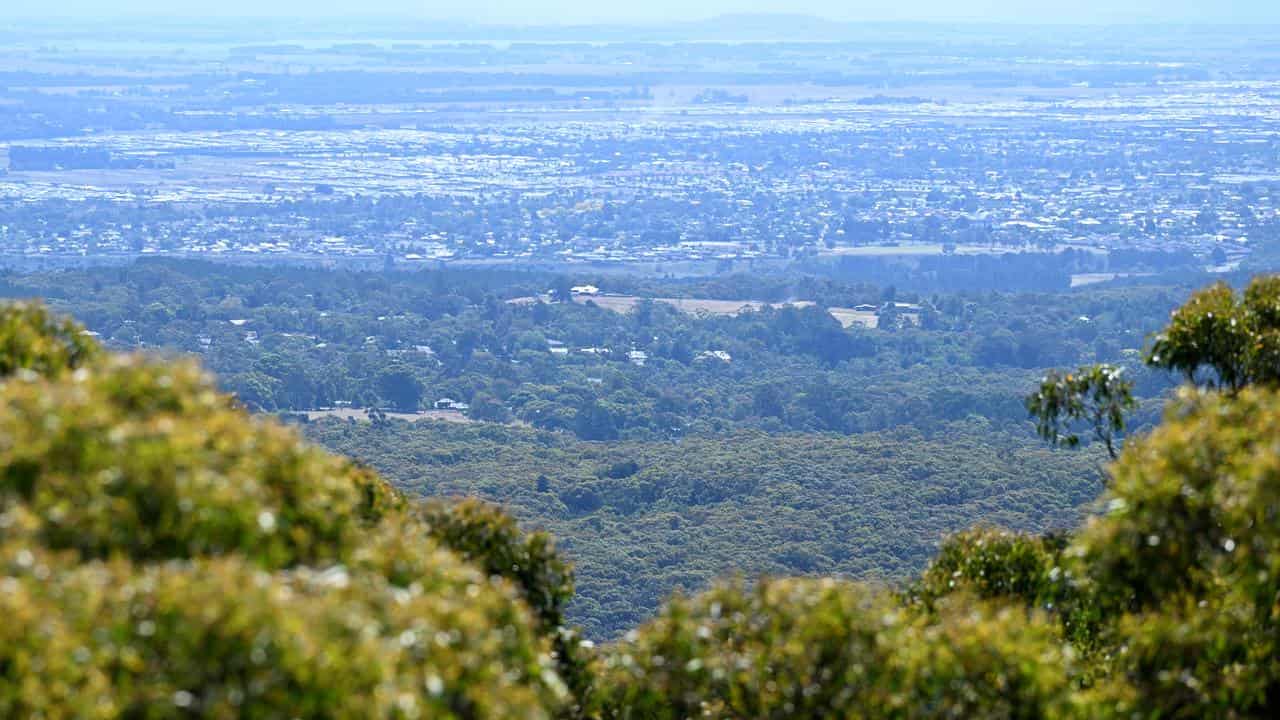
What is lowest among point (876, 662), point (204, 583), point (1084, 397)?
point (1084, 397)

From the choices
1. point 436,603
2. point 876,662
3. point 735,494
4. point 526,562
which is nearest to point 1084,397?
point 526,562

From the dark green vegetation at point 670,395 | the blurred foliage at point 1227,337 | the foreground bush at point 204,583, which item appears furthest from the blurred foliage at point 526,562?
the dark green vegetation at point 670,395

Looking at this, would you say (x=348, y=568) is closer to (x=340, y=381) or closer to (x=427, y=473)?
(x=427, y=473)

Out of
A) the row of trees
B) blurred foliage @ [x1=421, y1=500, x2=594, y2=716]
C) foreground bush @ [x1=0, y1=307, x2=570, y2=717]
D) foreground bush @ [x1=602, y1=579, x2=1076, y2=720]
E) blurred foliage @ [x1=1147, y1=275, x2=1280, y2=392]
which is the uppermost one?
foreground bush @ [x1=0, y1=307, x2=570, y2=717]

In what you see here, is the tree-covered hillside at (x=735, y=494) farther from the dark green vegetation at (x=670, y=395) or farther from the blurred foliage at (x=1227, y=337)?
the blurred foliage at (x=1227, y=337)

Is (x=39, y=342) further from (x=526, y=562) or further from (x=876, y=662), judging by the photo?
(x=876, y=662)

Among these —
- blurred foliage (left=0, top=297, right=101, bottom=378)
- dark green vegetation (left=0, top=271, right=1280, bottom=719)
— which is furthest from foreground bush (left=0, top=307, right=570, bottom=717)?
blurred foliage (left=0, top=297, right=101, bottom=378)

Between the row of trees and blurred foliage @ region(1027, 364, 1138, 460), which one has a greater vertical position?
blurred foliage @ region(1027, 364, 1138, 460)

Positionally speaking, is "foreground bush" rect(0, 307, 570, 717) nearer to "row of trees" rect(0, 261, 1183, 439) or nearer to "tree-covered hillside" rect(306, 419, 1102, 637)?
"tree-covered hillside" rect(306, 419, 1102, 637)

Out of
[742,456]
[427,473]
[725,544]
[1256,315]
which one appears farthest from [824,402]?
[1256,315]
